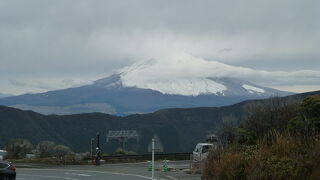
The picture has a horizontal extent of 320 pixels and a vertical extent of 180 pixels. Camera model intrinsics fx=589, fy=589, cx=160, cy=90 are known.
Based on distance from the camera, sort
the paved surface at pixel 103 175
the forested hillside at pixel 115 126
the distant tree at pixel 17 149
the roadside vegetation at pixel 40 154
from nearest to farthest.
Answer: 1. the paved surface at pixel 103 175
2. the roadside vegetation at pixel 40 154
3. the distant tree at pixel 17 149
4. the forested hillside at pixel 115 126

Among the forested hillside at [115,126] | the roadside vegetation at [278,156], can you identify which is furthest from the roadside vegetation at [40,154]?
the forested hillside at [115,126]

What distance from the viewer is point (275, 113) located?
26094 mm

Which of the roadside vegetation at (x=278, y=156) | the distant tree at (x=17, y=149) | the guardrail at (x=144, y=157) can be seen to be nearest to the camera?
the roadside vegetation at (x=278, y=156)

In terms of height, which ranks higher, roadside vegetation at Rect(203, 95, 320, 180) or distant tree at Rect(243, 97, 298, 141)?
distant tree at Rect(243, 97, 298, 141)

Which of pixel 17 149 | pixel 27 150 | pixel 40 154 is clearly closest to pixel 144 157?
pixel 40 154

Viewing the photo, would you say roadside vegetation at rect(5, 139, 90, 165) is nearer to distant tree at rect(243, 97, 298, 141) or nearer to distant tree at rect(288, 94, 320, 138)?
distant tree at rect(243, 97, 298, 141)

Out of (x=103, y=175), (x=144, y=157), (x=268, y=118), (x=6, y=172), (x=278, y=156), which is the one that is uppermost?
(x=268, y=118)

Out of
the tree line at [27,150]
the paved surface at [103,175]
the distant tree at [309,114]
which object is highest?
the distant tree at [309,114]

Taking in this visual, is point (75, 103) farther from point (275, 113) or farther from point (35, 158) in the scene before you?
point (275, 113)

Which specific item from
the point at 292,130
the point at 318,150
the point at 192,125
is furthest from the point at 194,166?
the point at 192,125

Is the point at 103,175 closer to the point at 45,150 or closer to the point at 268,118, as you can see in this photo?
the point at 268,118

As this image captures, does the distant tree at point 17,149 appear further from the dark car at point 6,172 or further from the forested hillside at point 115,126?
the forested hillside at point 115,126

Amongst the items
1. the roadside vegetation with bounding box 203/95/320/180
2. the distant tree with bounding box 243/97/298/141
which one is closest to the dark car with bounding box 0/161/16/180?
the roadside vegetation with bounding box 203/95/320/180

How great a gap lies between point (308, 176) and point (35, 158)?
33.7m
